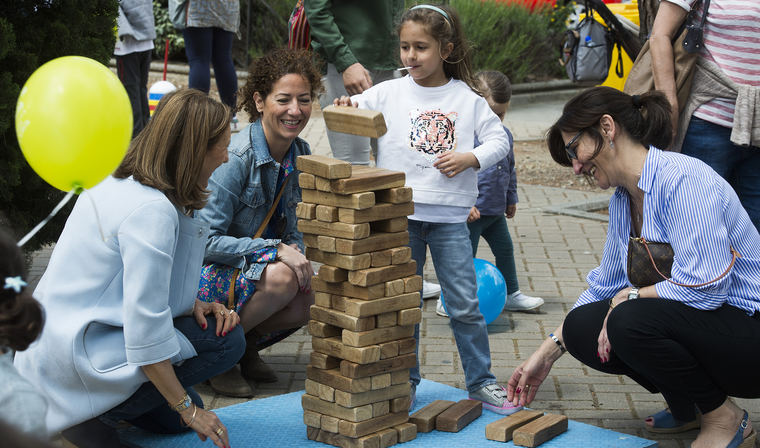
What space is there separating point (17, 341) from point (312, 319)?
1.49m

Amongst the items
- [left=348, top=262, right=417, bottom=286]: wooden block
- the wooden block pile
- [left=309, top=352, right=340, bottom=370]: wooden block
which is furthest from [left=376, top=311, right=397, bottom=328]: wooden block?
[left=309, top=352, right=340, bottom=370]: wooden block

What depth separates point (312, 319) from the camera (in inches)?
139

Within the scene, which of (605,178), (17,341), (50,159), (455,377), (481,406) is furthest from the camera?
(455,377)

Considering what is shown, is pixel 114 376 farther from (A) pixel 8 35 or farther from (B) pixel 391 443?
(A) pixel 8 35

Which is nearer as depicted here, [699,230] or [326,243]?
[699,230]

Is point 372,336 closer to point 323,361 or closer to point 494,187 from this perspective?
point 323,361

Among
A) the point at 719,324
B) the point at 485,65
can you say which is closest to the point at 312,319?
the point at 719,324

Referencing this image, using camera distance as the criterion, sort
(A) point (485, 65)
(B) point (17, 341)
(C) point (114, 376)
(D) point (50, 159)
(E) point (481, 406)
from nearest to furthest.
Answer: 1. (B) point (17, 341)
2. (D) point (50, 159)
3. (C) point (114, 376)
4. (E) point (481, 406)
5. (A) point (485, 65)

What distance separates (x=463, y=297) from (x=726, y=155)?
135cm

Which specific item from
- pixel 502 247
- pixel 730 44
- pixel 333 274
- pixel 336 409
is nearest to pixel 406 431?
pixel 336 409

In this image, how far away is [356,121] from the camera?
3.57 meters

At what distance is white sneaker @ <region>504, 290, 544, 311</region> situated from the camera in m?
5.13

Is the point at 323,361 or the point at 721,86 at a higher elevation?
the point at 721,86

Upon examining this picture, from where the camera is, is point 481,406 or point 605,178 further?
point 481,406
